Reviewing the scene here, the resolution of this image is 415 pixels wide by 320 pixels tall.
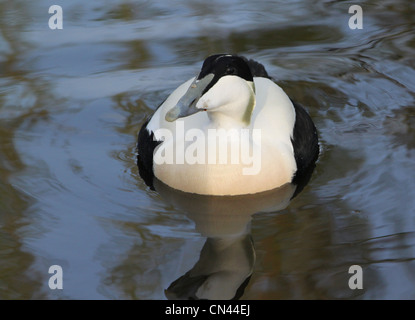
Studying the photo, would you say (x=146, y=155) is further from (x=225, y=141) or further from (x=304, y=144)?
(x=304, y=144)

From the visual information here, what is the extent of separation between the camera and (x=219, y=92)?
4.59 meters

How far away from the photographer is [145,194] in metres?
4.90

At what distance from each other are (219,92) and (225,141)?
0.32 m

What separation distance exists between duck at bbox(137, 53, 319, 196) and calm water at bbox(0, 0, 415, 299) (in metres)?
0.10

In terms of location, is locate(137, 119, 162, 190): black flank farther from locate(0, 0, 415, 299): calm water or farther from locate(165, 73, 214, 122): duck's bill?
locate(165, 73, 214, 122): duck's bill

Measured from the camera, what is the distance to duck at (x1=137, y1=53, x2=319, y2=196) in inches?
181

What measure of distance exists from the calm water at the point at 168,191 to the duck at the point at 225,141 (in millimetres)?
103

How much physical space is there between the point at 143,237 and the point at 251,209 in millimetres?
683

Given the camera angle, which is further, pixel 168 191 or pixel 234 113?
pixel 168 191

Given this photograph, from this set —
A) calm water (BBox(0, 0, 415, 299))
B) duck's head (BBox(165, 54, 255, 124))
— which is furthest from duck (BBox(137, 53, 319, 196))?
calm water (BBox(0, 0, 415, 299))

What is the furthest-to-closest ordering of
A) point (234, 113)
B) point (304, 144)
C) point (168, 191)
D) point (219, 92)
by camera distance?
point (304, 144) → point (168, 191) → point (234, 113) → point (219, 92)

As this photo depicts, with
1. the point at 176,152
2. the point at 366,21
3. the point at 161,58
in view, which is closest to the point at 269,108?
the point at 176,152

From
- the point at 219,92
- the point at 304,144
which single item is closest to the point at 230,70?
the point at 219,92

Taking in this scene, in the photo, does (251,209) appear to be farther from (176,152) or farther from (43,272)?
(43,272)
